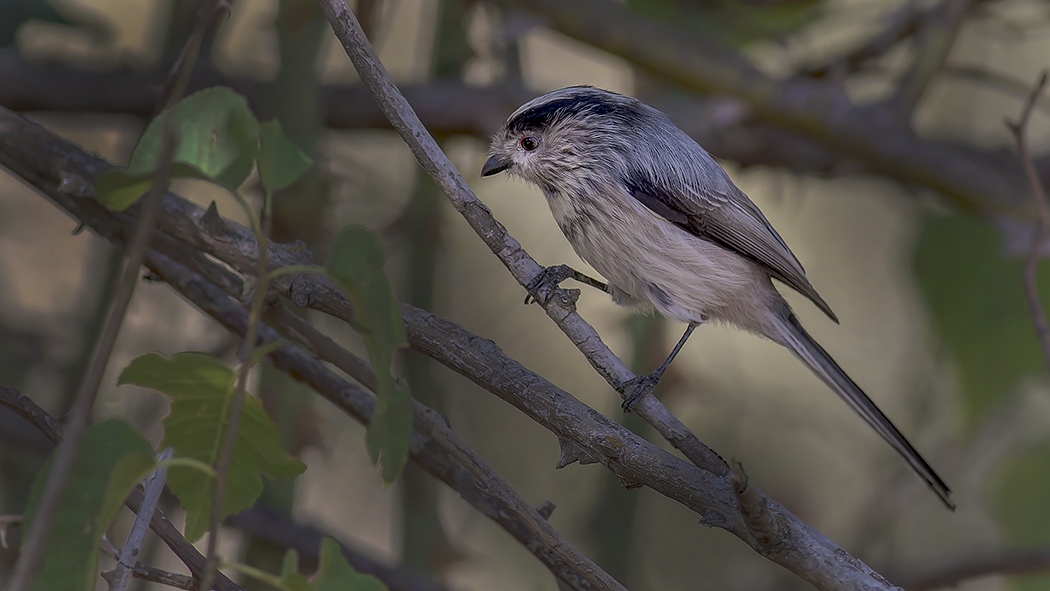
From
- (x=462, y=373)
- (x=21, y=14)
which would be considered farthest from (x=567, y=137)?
(x=21, y=14)

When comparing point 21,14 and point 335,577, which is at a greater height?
point 21,14

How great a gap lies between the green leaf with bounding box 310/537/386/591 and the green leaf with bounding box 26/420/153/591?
18 centimetres

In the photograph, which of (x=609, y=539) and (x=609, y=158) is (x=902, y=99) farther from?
(x=609, y=539)

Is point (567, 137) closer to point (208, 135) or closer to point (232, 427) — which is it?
point (208, 135)

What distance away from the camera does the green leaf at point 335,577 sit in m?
0.85

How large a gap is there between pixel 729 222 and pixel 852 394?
56 centimetres

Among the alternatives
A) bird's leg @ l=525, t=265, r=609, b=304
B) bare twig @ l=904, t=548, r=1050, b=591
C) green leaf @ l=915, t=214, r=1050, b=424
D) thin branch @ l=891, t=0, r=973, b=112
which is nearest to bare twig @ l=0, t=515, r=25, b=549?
bird's leg @ l=525, t=265, r=609, b=304

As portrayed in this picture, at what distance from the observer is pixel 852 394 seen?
2.35 meters

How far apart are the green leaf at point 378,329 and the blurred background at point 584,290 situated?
4.23 feet

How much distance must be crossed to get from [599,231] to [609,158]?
8.0 inches

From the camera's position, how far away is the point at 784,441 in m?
4.09

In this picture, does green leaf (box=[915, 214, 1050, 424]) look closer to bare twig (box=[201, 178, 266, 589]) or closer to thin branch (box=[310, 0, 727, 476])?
thin branch (box=[310, 0, 727, 476])

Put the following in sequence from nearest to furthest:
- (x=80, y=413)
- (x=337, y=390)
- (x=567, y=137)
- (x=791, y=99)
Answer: (x=80, y=413)
(x=337, y=390)
(x=567, y=137)
(x=791, y=99)

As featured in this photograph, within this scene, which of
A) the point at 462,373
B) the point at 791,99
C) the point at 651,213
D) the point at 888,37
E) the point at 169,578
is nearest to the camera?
the point at 169,578
